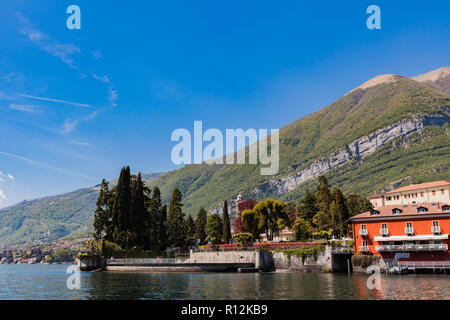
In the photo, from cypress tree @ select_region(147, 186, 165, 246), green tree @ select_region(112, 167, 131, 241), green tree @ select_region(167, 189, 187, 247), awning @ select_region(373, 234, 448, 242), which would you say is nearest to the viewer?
awning @ select_region(373, 234, 448, 242)

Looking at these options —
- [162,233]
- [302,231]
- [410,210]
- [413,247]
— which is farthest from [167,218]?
[413,247]

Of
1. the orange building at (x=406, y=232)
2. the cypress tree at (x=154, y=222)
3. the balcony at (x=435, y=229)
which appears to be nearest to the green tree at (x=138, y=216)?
the cypress tree at (x=154, y=222)

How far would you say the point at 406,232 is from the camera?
60281mm

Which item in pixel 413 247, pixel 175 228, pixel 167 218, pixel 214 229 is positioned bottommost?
pixel 413 247

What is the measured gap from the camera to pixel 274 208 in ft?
315

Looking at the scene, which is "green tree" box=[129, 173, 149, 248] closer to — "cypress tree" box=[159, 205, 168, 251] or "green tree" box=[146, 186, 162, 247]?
"green tree" box=[146, 186, 162, 247]

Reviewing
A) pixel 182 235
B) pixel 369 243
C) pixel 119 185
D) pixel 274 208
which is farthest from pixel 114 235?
pixel 369 243

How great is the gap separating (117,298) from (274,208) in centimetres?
6638

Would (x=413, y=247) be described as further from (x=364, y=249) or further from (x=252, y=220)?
(x=252, y=220)

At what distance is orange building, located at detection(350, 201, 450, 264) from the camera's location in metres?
57.6

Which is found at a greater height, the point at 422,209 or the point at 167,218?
the point at 167,218

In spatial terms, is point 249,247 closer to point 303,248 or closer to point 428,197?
point 303,248

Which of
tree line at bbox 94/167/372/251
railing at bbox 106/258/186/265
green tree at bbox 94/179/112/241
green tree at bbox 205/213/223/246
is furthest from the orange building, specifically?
green tree at bbox 94/179/112/241
